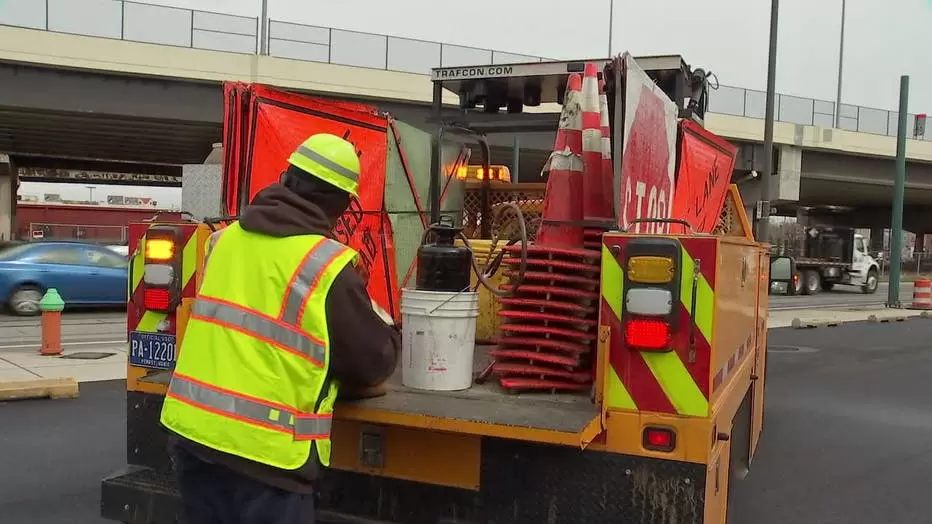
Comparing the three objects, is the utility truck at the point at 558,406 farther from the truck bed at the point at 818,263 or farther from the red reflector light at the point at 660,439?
the truck bed at the point at 818,263

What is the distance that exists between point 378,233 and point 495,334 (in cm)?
90

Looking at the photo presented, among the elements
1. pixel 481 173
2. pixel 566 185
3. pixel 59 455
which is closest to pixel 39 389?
A: pixel 59 455

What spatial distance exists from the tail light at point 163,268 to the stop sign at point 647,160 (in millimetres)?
1969

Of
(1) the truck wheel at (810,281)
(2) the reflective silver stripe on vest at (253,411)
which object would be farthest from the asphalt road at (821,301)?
(2) the reflective silver stripe on vest at (253,411)

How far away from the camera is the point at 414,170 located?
5.16 meters

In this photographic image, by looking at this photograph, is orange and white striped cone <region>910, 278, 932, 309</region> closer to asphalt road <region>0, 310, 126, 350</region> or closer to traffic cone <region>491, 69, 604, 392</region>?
asphalt road <region>0, 310, 126, 350</region>

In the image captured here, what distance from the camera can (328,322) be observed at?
2.49 meters

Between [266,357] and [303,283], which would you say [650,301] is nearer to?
[303,283]

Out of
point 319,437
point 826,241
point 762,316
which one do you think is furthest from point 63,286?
point 826,241

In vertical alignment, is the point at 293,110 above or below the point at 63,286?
above

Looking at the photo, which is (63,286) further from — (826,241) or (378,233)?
(826,241)

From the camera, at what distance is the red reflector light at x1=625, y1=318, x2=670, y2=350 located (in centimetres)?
290

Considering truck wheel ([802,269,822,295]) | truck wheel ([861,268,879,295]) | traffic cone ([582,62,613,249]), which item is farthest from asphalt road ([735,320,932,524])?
truck wheel ([861,268,879,295])

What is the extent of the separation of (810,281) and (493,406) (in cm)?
3101
